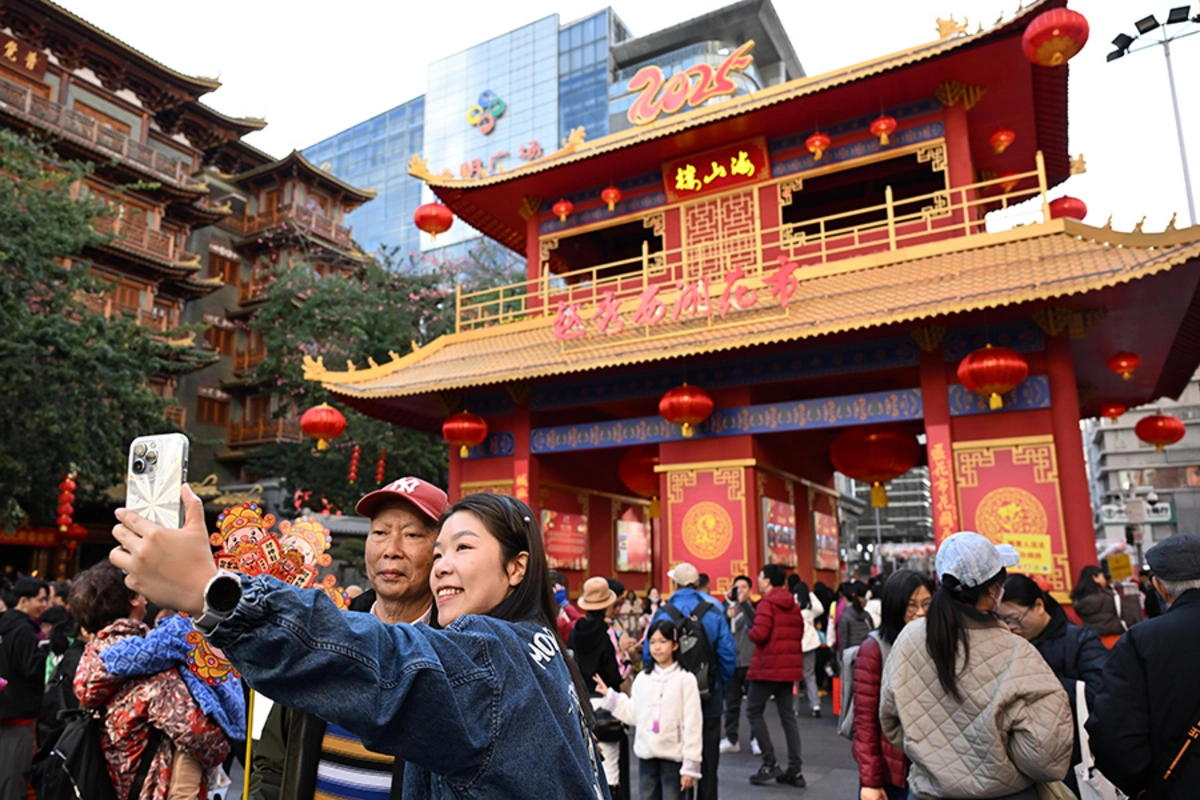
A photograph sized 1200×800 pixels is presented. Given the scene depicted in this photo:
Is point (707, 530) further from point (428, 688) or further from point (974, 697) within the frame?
point (428, 688)

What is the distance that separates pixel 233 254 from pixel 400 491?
3059 centimetres

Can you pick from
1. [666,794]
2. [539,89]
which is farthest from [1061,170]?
[539,89]

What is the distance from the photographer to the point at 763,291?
1052 cm

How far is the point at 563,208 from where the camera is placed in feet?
45.9

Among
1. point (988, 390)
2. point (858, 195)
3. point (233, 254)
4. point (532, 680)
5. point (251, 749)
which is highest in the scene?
point (233, 254)

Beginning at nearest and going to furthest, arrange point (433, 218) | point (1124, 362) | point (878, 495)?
point (1124, 362) → point (878, 495) → point (433, 218)

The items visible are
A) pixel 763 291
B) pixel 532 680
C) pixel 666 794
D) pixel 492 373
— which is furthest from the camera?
pixel 492 373

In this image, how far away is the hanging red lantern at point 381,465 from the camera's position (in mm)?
17875

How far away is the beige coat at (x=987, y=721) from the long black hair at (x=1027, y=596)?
1471 mm

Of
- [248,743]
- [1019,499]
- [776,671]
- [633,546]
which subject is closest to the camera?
[248,743]

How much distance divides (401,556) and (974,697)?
1974 millimetres

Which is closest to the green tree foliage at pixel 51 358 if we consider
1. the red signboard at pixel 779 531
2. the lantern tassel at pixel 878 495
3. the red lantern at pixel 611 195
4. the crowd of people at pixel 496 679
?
the red lantern at pixel 611 195

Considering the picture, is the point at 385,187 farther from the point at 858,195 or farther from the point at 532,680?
the point at 532,680

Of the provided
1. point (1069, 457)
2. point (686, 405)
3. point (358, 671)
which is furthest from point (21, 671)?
point (1069, 457)
